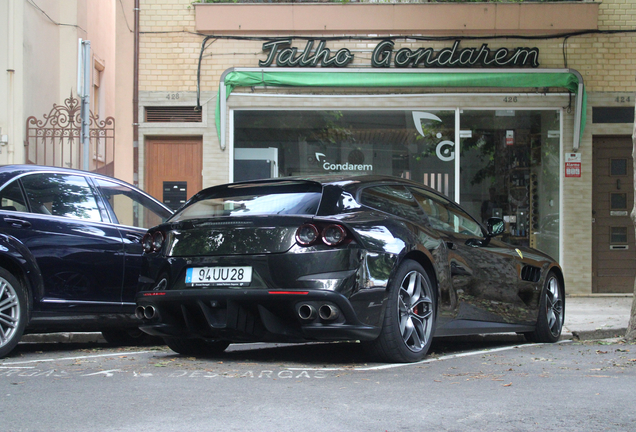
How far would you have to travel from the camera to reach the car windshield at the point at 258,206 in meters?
5.73

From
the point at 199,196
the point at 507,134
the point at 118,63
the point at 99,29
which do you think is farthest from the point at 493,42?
the point at 99,29

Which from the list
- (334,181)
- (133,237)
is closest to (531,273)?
(334,181)

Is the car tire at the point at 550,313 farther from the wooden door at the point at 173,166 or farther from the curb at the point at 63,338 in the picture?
the wooden door at the point at 173,166

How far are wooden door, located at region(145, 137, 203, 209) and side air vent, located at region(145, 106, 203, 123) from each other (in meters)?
0.31

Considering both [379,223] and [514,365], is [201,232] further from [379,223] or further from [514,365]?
[514,365]

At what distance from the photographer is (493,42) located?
1391 centimetres

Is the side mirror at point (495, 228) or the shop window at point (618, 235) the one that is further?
the shop window at point (618, 235)

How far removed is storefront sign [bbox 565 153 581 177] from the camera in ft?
45.4

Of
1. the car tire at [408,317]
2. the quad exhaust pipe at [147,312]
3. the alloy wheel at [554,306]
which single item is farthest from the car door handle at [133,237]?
the alloy wheel at [554,306]

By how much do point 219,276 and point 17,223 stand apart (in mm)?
1934

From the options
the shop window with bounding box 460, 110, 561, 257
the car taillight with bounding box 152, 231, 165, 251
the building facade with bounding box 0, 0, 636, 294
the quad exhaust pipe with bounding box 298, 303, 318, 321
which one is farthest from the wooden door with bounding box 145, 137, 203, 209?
the quad exhaust pipe with bounding box 298, 303, 318, 321

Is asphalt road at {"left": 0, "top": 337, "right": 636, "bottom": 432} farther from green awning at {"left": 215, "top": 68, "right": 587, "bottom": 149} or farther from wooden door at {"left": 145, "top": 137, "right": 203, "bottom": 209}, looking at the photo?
green awning at {"left": 215, "top": 68, "right": 587, "bottom": 149}

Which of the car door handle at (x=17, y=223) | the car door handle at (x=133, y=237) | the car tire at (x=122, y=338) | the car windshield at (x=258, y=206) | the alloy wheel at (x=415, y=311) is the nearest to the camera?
the car windshield at (x=258, y=206)

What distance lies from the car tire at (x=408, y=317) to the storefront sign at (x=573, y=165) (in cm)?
849
